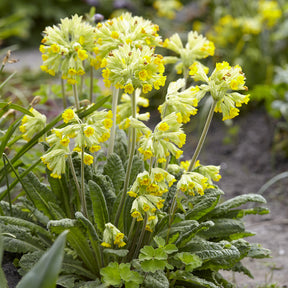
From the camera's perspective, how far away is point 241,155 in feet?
14.0

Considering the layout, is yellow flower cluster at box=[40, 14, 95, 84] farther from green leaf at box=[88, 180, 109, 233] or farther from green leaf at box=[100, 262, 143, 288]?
green leaf at box=[100, 262, 143, 288]

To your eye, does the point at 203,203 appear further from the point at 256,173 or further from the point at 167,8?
the point at 167,8

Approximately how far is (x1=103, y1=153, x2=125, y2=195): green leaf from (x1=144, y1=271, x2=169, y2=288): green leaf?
1.52 ft

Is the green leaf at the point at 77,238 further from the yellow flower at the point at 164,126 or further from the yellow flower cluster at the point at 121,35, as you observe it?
the yellow flower cluster at the point at 121,35

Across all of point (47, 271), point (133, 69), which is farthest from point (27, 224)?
point (133, 69)

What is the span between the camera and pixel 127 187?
1.84 meters

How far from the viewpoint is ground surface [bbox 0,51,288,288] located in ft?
9.00

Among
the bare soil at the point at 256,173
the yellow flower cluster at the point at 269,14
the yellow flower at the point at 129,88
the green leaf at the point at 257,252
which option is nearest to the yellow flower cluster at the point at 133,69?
the yellow flower at the point at 129,88

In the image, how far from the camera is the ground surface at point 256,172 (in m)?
2.74

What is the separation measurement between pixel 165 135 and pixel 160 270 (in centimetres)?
56

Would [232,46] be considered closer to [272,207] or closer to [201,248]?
[272,207]

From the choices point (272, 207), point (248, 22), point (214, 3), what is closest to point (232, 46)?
point (248, 22)

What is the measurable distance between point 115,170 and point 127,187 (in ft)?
0.72

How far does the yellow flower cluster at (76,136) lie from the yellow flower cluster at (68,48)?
0.26m
